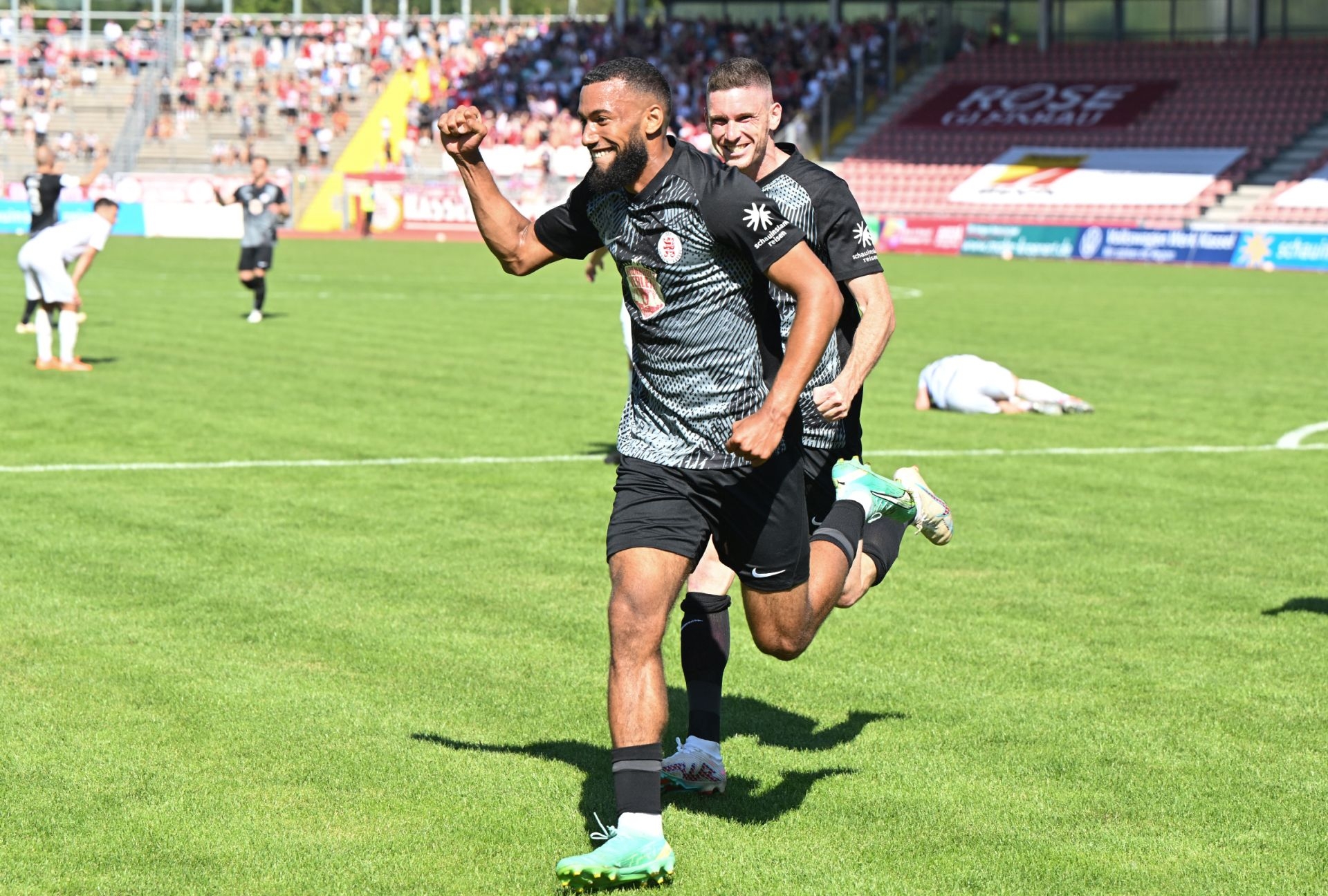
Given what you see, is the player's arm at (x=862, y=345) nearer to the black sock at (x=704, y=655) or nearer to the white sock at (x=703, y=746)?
the black sock at (x=704, y=655)

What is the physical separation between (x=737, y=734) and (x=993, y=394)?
32.7 feet

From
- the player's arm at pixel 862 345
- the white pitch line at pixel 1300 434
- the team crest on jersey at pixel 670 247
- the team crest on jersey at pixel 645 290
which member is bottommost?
the white pitch line at pixel 1300 434

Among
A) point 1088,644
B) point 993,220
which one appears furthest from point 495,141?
point 1088,644

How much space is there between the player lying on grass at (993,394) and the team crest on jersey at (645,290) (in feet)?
35.9

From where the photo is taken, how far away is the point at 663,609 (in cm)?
477

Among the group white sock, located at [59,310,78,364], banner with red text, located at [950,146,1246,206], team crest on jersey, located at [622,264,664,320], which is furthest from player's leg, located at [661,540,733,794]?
banner with red text, located at [950,146,1246,206]

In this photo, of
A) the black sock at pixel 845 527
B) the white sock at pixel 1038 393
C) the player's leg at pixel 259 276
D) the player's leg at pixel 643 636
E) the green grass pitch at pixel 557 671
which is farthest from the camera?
the player's leg at pixel 259 276

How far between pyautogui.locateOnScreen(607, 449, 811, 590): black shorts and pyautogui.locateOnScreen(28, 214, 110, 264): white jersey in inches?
525

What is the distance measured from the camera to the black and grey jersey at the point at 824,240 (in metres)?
5.71

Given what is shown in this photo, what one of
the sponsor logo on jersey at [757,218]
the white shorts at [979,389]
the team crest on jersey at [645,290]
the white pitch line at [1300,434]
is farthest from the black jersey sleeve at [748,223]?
the white shorts at [979,389]

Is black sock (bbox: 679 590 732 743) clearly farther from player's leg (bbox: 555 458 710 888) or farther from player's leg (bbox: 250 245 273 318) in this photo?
player's leg (bbox: 250 245 273 318)

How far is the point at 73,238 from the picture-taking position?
56.3 feet

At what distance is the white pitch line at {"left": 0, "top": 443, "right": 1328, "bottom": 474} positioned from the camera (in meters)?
11.8

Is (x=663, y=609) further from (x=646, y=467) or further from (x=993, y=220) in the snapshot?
(x=993, y=220)
